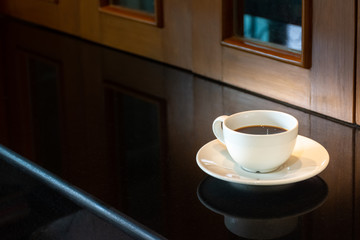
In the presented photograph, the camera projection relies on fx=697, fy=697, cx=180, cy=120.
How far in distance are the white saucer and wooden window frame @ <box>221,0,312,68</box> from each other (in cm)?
21

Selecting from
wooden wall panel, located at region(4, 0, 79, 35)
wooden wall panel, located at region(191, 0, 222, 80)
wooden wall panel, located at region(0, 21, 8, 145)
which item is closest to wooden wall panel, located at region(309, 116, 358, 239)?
wooden wall panel, located at region(191, 0, 222, 80)

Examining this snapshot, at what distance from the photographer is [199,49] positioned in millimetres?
1288

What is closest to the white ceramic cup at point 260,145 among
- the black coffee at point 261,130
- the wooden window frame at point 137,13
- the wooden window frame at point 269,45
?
the black coffee at point 261,130

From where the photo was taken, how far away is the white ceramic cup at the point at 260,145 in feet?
2.67

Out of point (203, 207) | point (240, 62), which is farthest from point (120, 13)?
point (203, 207)

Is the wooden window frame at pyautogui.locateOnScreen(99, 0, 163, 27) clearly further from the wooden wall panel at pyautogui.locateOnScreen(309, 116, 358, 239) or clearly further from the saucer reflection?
the saucer reflection

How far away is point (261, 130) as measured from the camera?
88 cm

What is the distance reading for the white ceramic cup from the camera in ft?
2.67

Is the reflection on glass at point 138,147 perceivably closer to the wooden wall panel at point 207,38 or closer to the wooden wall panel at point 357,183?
the wooden wall panel at point 207,38

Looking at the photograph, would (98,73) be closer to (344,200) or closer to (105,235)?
(105,235)

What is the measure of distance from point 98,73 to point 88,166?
45 centimetres

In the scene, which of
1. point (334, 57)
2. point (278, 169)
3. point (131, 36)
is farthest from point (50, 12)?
point (278, 169)

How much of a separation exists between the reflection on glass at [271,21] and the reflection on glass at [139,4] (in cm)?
24

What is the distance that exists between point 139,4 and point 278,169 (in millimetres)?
667
